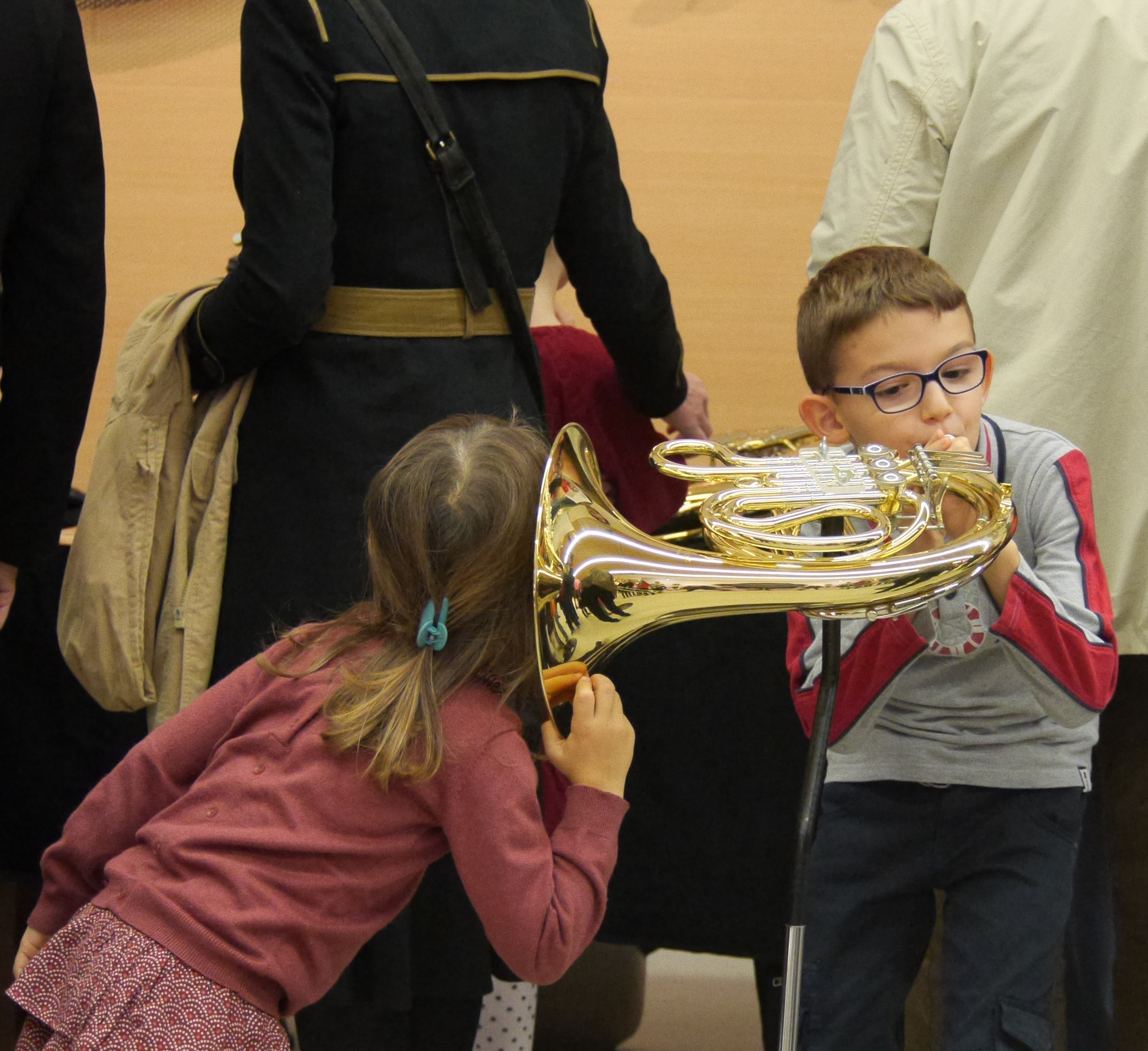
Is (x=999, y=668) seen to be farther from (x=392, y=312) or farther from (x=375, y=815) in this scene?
(x=392, y=312)

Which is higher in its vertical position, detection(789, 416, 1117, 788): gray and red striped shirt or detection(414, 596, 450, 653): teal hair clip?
detection(414, 596, 450, 653): teal hair clip

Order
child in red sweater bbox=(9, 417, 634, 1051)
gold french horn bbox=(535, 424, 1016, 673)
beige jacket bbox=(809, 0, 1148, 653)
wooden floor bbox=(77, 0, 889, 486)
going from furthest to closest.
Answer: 1. wooden floor bbox=(77, 0, 889, 486)
2. beige jacket bbox=(809, 0, 1148, 653)
3. child in red sweater bbox=(9, 417, 634, 1051)
4. gold french horn bbox=(535, 424, 1016, 673)

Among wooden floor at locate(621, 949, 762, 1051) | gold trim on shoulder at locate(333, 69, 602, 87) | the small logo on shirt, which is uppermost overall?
gold trim on shoulder at locate(333, 69, 602, 87)

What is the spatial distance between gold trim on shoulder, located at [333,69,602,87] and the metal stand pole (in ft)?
2.46

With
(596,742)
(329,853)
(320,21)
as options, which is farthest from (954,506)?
(320,21)

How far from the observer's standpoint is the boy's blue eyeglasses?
1294mm

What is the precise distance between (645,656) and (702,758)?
0.51 ft

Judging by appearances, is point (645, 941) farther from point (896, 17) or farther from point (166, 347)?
point (896, 17)

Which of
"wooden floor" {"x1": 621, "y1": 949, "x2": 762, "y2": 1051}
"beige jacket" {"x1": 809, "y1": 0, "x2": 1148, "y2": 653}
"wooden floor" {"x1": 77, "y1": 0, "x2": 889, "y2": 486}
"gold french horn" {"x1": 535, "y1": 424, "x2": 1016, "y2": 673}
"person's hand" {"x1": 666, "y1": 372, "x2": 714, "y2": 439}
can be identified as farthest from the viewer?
"wooden floor" {"x1": 77, "y1": 0, "x2": 889, "y2": 486}

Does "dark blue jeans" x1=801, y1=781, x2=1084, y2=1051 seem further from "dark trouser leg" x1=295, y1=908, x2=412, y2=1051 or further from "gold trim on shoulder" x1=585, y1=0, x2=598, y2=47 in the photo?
Answer: "gold trim on shoulder" x1=585, y1=0, x2=598, y2=47

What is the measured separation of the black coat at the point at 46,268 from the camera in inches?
52.4

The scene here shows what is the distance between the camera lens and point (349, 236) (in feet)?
5.02

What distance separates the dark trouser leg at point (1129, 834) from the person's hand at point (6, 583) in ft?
4.07

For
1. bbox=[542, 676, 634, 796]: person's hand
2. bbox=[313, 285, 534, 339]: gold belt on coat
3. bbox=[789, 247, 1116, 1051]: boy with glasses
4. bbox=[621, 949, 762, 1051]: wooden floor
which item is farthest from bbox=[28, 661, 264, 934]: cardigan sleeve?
bbox=[621, 949, 762, 1051]: wooden floor
